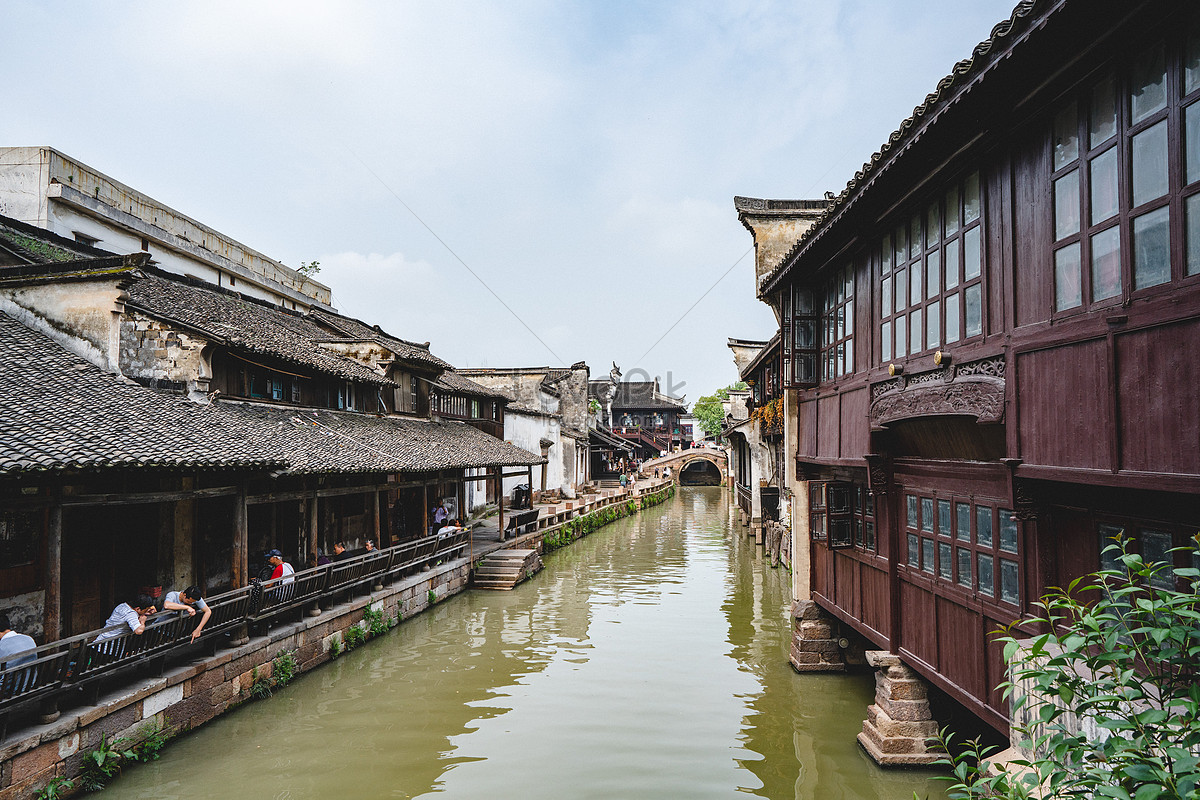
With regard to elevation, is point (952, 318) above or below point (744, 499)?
above

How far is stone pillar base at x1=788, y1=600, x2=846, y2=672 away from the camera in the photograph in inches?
479

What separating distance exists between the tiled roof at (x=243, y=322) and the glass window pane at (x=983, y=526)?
1229cm

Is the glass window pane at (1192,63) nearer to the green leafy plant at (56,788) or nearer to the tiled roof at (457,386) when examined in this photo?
the green leafy plant at (56,788)

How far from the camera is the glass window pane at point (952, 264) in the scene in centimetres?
721

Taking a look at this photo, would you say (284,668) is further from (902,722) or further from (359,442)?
(902,722)

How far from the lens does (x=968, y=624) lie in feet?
24.1

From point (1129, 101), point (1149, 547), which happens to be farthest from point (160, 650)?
point (1129, 101)

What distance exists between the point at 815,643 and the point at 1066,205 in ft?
29.1

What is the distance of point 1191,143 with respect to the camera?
14.5ft

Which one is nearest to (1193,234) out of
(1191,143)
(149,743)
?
(1191,143)

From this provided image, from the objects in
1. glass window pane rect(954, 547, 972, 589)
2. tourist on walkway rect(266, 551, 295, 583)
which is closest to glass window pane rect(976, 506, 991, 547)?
glass window pane rect(954, 547, 972, 589)

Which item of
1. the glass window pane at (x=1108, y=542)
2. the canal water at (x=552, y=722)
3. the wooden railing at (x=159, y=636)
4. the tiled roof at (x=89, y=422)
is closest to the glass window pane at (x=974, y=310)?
the glass window pane at (x=1108, y=542)

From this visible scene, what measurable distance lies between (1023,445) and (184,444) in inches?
401

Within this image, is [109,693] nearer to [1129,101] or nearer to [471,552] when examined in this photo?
[1129,101]
